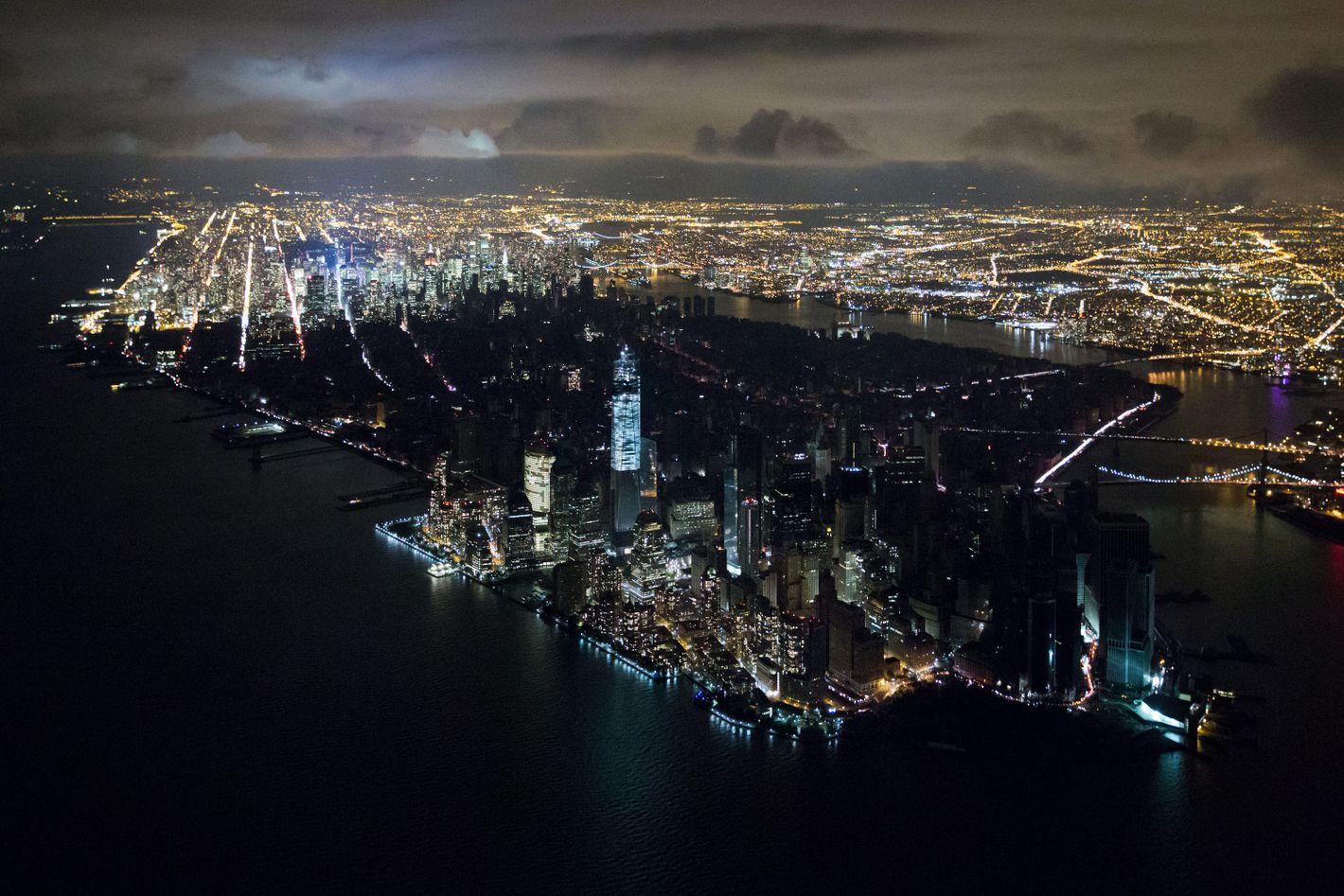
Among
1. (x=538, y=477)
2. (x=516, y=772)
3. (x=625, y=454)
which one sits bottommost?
(x=516, y=772)

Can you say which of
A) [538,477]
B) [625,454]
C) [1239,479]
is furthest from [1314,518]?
[538,477]

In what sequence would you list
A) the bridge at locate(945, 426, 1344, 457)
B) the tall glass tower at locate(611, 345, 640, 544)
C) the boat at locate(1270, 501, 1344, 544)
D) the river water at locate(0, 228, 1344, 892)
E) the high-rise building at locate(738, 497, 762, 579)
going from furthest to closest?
the bridge at locate(945, 426, 1344, 457) < the tall glass tower at locate(611, 345, 640, 544) < the boat at locate(1270, 501, 1344, 544) < the high-rise building at locate(738, 497, 762, 579) < the river water at locate(0, 228, 1344, 892)

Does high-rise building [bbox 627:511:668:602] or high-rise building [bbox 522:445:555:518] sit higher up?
high-rise building [bbox 522:445:555:518]

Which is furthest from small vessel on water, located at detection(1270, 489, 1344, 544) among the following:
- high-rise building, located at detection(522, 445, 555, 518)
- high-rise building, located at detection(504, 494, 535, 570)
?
high-rise building, located at detection(504, 494, 535, 570)

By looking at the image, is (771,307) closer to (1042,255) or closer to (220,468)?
(1042,255)

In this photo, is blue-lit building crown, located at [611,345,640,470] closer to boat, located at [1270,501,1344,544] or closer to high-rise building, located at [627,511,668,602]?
high-rise building, located at [627,511,668,602]

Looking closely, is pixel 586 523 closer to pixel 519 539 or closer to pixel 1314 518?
pixel 519 539
